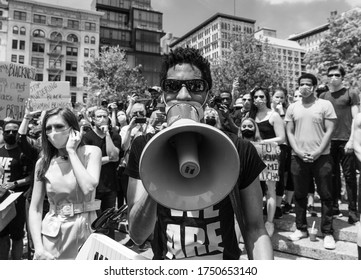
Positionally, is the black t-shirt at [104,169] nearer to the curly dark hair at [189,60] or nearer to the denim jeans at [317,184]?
the denim jeans at [317,184]

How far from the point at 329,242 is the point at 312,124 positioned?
123cm

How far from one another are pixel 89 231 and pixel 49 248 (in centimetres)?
27

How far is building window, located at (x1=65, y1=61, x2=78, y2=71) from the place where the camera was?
53.3m

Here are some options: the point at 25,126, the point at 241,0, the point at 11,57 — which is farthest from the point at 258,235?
the point at 11,57

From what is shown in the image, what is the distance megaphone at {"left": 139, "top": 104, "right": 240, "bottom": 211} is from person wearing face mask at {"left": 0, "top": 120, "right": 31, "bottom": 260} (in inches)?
117

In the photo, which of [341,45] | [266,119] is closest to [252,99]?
[266,119]

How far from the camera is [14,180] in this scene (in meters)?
3.59

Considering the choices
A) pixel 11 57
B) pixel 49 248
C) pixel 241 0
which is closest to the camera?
pixel 49 248

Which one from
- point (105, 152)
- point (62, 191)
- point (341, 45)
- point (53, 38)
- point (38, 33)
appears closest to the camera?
point (62, 191)

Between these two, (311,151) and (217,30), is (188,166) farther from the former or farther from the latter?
(217,30)

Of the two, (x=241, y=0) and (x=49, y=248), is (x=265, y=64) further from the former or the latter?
(x=49, y=248)

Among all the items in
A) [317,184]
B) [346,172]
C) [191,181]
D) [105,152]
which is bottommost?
[317,184]

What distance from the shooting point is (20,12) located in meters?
49.1
